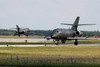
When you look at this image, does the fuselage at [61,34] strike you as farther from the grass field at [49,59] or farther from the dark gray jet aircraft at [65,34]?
the grass field at [49,59]

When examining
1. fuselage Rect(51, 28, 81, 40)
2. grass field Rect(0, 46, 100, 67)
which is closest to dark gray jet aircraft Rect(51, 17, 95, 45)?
fuselage Rect(51, 28, 81, 40)

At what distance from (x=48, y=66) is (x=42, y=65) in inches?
29.3

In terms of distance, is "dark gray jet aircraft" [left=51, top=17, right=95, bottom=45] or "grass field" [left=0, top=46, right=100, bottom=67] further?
"dark gray jet aircraft" [left=51, top=17, right=95, bottom=45]

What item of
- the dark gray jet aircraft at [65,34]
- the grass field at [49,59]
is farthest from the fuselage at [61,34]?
the grass field at [49,59]

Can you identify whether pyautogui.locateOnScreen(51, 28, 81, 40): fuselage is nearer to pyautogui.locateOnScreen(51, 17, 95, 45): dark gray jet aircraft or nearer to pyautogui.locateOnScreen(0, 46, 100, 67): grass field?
pyautogui.locateOnScreen(51, 17, 95, 45): dark gray jet aircraft

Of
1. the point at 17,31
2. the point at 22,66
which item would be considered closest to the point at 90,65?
the point at 22,66

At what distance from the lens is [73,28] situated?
108 metres

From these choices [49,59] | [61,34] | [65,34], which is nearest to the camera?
[49,59]

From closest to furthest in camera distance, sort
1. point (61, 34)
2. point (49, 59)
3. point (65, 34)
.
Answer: point (49, 59) < point (61, 34) < point (65, 34)

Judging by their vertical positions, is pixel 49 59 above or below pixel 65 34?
below

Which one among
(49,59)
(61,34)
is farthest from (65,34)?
(49,59)

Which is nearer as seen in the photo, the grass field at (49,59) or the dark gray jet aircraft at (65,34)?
the grass field at (49,59)

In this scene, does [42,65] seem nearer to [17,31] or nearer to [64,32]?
[64,32]

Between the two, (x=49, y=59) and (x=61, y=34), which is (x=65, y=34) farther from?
(x=49, y=59)
